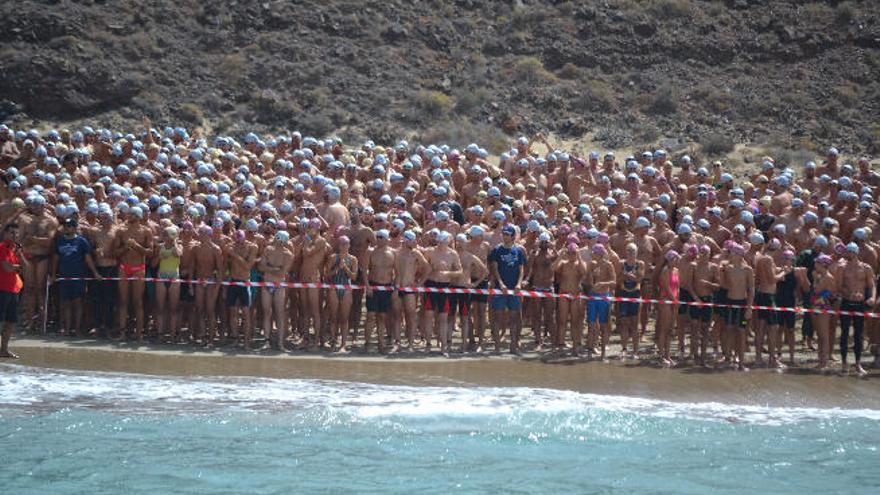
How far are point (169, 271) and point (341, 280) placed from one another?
7.82 feet

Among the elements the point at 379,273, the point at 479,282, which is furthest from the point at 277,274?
the point at 479,282

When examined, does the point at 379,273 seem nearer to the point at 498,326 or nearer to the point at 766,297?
the point at 498,326

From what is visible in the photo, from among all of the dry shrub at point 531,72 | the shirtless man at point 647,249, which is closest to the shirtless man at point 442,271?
the shirtless man at point 647,249

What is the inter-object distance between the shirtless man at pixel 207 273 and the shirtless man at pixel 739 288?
22.6 ft

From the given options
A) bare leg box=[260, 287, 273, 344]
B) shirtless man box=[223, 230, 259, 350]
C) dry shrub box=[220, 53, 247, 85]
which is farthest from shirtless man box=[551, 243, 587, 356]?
dry shrub box=[220, 53, 247, 85]

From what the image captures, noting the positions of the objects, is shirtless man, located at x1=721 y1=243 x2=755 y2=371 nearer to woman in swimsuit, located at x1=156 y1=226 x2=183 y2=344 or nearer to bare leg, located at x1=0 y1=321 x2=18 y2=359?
woman in swimsuit, located at x1=156 y1=226 x2=183 y2=344

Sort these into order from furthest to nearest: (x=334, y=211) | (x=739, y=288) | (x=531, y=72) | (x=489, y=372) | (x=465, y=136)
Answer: (x=531, y=72) < (x=465, y=136) < (x=334, y=211) < (x=739, y=288) < (x=489, y=372)

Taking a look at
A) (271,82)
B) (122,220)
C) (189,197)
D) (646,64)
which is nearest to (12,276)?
(122,220)

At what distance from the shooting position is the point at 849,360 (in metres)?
16.7

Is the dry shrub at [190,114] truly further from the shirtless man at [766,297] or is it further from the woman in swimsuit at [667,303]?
the shirtless man at [766,297]

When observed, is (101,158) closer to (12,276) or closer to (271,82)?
(12,276)

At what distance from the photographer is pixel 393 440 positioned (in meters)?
12.7

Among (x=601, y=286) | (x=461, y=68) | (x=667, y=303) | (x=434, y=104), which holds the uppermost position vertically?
(x=461, y=68)

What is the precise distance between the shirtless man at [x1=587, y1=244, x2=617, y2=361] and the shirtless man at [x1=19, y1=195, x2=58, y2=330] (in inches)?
298
